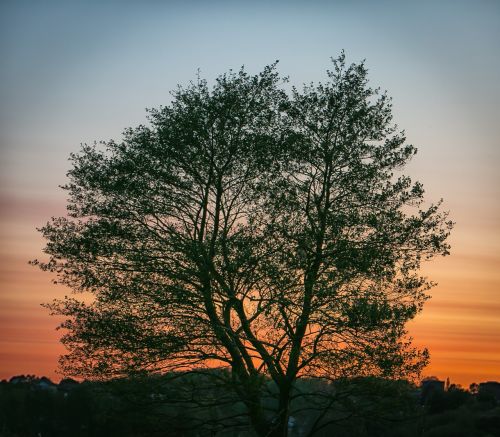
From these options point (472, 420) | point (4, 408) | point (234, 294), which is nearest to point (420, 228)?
point (234, 294)

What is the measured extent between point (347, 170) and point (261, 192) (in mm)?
3261

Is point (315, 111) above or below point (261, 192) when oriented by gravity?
above

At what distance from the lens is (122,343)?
28000mm

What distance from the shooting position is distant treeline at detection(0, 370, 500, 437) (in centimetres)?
2762

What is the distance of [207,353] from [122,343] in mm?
3080

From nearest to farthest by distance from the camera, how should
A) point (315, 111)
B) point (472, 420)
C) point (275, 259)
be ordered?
point (275, 259) < point (315, 111) < point (472, 420)

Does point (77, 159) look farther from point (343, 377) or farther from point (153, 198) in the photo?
point (343, 377)

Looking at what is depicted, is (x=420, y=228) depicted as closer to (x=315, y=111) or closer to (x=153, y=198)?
(x=315, y=111)

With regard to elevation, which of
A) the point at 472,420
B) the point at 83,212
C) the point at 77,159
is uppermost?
the point at 77,159

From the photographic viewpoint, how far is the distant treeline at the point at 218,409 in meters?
27.6

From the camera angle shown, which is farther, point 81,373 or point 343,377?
point 81,373

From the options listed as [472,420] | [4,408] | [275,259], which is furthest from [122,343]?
[4,408]

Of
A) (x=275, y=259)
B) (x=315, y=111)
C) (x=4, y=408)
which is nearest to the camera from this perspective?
(x=275, y=259)

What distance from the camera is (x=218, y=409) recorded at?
34.7 metres
